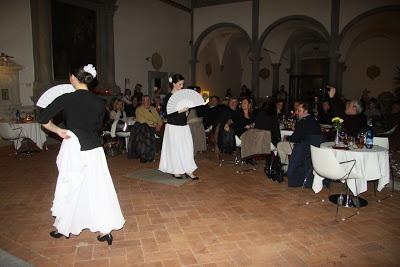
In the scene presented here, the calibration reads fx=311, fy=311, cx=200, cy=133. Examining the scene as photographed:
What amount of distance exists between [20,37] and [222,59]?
35.6 ft

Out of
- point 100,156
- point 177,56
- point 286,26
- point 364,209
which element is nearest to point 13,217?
point 100,156

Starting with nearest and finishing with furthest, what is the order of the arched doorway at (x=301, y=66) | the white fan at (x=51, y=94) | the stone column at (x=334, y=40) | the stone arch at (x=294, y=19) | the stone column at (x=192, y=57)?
the white fan at (x=51, y=94) < the stone column at (x=334, y=40) < the stone arch at (x=294, y=19) < the stone column at (x=192, y=57) < the arched doorway at (x=301, y=66)

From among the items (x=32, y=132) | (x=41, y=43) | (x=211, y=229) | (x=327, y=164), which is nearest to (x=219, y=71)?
(x=41, y=43)

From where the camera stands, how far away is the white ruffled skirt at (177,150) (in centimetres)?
491

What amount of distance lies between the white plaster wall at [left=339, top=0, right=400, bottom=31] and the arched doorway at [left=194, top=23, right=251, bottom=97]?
13.0 ft

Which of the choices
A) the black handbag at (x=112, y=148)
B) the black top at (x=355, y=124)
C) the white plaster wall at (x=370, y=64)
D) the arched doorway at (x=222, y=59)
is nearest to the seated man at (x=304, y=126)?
the black top at (x=355, y=124)

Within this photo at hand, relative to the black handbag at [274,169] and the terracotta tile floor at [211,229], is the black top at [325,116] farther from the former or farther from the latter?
the terracotta tile floor at [211,229]

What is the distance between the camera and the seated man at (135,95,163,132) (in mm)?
6668

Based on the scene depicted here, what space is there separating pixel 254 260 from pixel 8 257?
2.16m

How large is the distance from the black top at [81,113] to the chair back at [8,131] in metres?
4.89

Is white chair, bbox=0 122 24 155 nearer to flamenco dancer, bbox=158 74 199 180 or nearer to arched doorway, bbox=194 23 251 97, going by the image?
flamenco dancer, bbox=158 74 199 180

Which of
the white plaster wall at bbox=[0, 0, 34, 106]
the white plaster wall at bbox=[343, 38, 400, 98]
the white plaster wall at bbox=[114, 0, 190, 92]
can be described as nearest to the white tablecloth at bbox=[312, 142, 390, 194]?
the white plaster wall at bbox=[0, 0, 34, 106]

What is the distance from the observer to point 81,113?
2.67 metres

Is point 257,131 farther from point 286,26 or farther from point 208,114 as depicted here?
point 286,26
